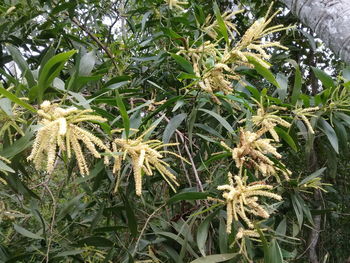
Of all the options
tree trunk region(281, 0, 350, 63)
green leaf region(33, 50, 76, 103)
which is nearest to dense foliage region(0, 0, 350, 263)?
green leaf region(33, 50, 76, 103)

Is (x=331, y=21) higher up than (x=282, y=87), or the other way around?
(x=331, y=21)

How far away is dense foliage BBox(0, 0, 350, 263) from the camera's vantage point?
31.7 inches

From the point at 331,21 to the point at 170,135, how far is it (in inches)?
27.4

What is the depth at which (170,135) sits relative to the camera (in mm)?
1078

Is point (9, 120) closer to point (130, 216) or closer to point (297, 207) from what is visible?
point (130, 216)

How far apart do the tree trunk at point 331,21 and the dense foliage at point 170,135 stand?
120 mm

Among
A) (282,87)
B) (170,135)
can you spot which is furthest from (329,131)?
(170,135)

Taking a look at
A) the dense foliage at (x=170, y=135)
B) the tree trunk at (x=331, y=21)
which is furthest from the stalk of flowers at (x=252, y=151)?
the tree trunk at (x=331, y=21)

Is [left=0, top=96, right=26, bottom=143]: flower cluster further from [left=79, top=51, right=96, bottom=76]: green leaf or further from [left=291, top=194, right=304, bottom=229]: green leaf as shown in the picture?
[left=291, top=194, right=304, bottom=229]: green leaf

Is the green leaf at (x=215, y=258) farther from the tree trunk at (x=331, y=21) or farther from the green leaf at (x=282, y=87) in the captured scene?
the tree trunk at (x=331, y=21)

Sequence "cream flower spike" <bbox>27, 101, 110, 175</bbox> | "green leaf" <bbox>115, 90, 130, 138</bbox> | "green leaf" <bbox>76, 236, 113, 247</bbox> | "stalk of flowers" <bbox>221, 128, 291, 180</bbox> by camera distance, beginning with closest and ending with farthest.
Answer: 1. "cream flower spike" <bbox>27, 101, 110, 175</bbox>
2. "green leaf" <bbox>115, 90, 130, 138</bbox>
3. "stalk of flowers" <bbox>221, 128, 291, 180</bbox>
4. "green leaf" <bbox>76, 236, 113, 247</bbox>

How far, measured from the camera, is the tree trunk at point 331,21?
128cm

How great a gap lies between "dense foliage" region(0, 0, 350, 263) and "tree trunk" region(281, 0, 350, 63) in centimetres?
12

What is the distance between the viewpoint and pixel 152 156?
774mm
